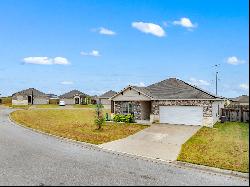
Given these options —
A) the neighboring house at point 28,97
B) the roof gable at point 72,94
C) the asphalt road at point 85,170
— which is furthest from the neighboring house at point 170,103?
the roof gable at point 72,94

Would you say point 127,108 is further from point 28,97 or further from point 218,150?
point 28,97

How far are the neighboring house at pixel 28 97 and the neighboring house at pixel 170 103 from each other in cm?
5302

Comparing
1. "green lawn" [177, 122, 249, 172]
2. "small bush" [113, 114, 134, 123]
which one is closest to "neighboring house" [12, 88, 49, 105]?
"small bush" [113, 114, 134, 123]

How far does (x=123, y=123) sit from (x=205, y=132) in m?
10.1

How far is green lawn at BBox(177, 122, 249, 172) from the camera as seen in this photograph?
15461 mm

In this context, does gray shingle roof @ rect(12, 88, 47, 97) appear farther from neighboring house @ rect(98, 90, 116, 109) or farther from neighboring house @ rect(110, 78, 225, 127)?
neighboring house @ rect(110, 78, 225, 127)

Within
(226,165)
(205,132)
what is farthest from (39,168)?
(205,132)

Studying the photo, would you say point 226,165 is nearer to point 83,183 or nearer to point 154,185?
point 154,185

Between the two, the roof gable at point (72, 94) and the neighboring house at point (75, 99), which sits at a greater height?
the roof gable at point (72, 94)

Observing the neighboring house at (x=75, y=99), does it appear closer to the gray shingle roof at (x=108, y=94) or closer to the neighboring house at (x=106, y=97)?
the gray shingle roof at (x=108, y=94)

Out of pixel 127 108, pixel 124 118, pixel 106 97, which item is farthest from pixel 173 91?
pixel 106 97

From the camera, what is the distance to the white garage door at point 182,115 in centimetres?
3247

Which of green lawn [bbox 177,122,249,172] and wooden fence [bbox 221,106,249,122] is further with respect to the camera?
wooden fence [bbox 221,106,249,122]

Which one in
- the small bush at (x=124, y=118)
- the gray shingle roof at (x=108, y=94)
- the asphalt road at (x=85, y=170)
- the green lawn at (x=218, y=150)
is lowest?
the asphalt road at (x=85, y=170)
